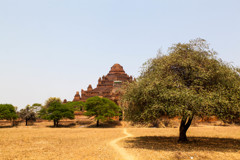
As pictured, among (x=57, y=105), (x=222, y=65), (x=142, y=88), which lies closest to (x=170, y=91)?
(x=142, y=88)

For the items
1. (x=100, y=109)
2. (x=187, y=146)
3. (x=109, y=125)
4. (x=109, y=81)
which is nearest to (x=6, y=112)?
(x=100, y=109)

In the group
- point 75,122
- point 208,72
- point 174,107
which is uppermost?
point 208,72

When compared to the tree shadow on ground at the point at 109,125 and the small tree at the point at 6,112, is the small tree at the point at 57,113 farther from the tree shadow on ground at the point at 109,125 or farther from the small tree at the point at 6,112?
the small tree at the point at 6,112

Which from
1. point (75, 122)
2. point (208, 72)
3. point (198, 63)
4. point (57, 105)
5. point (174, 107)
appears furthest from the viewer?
point (75, 122)

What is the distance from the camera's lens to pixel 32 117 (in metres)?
61.8

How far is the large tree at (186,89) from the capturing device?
16656 millimetres

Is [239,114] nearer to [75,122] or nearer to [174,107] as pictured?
[174,107]

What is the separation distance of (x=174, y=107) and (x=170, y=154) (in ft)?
11.5

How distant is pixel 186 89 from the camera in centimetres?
1711

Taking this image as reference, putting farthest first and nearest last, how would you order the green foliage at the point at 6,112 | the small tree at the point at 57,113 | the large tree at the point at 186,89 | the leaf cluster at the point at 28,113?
the leaf cluster at the point at 28,113 < the small tree at the point at 57,113 < the green foliage at the point at 6,112 < the large tree at the point at 186,89

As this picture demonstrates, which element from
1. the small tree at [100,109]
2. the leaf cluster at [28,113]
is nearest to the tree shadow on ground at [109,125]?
the small tree at [100,109]

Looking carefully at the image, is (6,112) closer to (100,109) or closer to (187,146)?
(100,109)

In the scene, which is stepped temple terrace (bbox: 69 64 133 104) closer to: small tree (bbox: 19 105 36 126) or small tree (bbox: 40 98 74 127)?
small tree (bbox: 19 105 36 126)

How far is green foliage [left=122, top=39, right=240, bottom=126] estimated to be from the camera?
16.7m
